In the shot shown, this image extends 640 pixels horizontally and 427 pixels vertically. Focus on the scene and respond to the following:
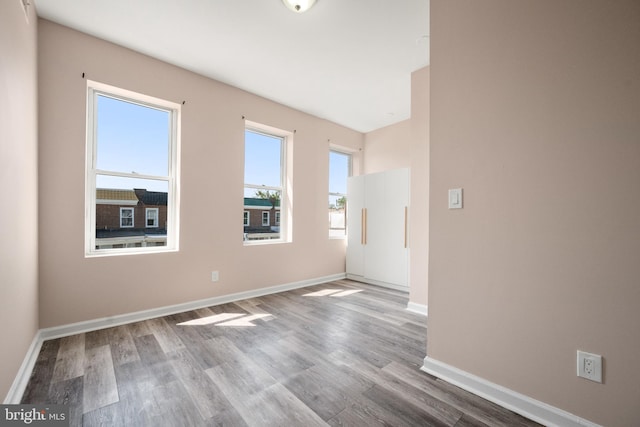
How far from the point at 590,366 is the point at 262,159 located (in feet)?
12.6

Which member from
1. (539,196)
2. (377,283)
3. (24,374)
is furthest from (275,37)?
(377,283)

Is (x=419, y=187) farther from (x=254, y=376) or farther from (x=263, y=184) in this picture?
(x=254, y=376)

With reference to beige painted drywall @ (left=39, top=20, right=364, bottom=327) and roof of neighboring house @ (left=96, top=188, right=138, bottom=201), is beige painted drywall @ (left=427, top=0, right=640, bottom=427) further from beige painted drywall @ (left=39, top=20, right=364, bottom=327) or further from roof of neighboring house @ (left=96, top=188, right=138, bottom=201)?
roof of neighboring house @ (left=96, top=188, right=138, bottom=201)

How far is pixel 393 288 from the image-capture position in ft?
13.7

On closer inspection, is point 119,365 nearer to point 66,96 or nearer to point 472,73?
point 66,96

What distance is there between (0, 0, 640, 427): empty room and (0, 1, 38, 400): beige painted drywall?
0.03 metres

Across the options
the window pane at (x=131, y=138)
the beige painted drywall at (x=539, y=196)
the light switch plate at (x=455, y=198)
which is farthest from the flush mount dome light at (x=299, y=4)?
the window pane at (x=131, y=138)

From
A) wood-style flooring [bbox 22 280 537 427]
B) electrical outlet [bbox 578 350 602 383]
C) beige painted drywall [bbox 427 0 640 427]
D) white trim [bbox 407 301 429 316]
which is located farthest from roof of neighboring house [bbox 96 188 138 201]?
electrical outlet [bbox 578 350 602 383]

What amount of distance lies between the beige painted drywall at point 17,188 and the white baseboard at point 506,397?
2.50 meters

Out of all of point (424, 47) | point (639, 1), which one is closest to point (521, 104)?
point (639, 1)

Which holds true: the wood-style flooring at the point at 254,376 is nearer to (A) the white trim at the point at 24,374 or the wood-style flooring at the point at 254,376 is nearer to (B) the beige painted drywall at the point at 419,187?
(A) the white trim at the point at 24,374

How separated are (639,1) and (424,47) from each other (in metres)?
1.66

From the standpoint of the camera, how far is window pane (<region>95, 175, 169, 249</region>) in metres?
2.72

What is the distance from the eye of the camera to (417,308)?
3.13 meters
